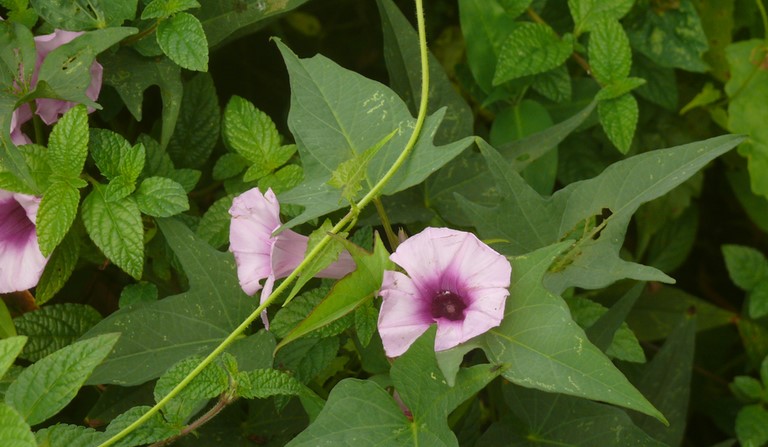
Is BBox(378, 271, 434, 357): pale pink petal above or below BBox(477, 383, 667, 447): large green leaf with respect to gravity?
above

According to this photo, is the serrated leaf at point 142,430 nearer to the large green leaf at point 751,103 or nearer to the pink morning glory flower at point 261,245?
the pink morning glory flower at point 261,245

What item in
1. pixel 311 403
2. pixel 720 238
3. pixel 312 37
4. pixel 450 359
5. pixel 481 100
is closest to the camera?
pixel 450 359

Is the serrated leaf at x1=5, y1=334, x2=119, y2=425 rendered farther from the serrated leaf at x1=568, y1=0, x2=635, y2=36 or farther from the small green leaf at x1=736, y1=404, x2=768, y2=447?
the small green leaf at x1=736, y1=404, x2=768, y2=447

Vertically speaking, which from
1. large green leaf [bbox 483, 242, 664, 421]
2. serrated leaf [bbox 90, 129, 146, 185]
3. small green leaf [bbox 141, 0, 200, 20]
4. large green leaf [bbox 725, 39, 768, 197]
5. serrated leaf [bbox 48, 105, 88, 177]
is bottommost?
large green leaf [bbox 725, 39, 768, 197]

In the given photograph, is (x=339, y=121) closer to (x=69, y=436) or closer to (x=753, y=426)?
(x=69, y=436)

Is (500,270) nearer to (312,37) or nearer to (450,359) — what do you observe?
(450,359)

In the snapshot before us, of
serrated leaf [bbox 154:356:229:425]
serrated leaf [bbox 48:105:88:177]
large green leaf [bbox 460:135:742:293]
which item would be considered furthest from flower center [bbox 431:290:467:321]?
serrated leaf [bbox 48:105:88:177]

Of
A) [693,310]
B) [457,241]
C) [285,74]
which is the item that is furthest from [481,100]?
[457,241]
